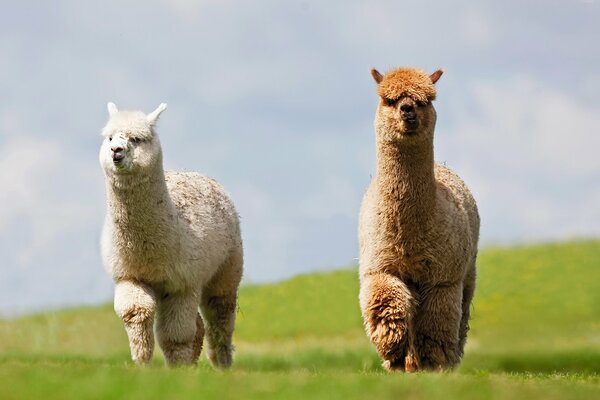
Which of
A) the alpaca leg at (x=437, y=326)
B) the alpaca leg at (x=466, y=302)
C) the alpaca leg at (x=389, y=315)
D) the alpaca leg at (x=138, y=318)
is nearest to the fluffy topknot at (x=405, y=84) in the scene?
the alpaca leg at (x=389, y=315)

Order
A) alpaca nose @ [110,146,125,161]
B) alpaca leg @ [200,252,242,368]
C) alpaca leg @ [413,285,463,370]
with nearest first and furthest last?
alpaca nose @ [110,146,125,161] < alpaca leg @ [413,285,463,370] < alpaca leg @ [200,252,242,368]

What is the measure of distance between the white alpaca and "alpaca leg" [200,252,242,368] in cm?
99

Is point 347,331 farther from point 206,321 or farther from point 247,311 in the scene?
point 206,321

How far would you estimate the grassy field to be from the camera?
288 inches

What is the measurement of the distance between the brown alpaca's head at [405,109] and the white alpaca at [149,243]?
242 cm

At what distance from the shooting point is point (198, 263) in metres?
11.4

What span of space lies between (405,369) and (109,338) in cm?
1062

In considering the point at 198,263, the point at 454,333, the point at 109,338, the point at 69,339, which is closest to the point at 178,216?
the point at 198,263

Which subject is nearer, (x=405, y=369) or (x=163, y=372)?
(x=163, y=372)

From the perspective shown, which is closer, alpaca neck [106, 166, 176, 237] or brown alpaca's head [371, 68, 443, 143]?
brown alpaca's head [371, 68, 443, 143]

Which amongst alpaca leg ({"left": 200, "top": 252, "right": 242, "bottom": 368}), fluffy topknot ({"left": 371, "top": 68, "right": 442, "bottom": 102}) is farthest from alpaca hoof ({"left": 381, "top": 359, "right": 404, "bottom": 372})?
alpaca leg ({"left": 200, "top": 252, "right": 242, "bottom": 368})

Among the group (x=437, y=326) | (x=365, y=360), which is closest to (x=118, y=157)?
(x=437, y=326)

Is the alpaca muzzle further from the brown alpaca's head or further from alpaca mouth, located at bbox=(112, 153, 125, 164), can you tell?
the brown alpaca's head

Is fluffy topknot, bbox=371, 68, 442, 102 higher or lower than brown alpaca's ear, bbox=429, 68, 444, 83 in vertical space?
lower
